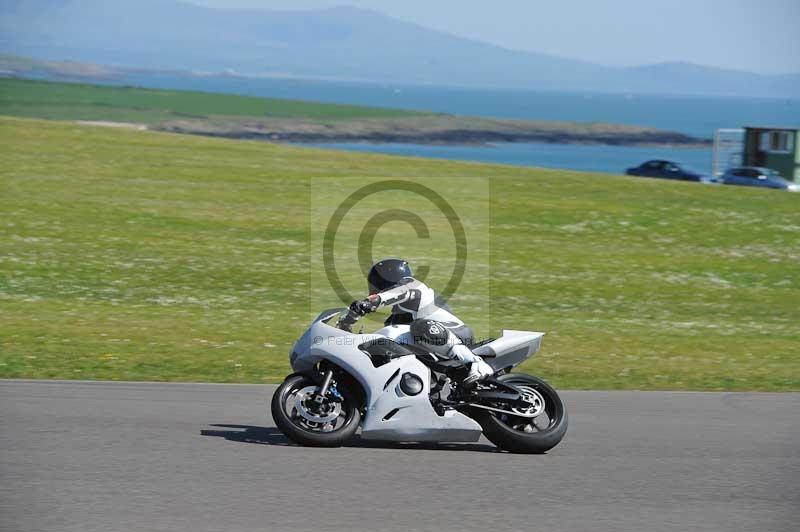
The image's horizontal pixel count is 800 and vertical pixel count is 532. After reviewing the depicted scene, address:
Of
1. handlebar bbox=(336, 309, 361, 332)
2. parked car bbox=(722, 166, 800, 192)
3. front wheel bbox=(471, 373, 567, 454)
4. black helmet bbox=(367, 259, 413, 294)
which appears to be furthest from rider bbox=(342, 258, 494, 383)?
parked car bbox=(722, 166, 800, 192)

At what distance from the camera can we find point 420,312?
8.65 meters

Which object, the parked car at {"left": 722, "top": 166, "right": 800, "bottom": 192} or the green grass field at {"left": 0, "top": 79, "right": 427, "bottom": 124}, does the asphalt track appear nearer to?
the parked car at {"left": 722, "top": 166, "right": 800, "bottom": 192}

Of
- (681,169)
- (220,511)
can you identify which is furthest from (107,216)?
(681,169)

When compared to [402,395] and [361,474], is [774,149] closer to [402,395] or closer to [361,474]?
[402,395]

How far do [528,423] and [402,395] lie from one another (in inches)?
40.9

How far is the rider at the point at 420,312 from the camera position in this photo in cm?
850

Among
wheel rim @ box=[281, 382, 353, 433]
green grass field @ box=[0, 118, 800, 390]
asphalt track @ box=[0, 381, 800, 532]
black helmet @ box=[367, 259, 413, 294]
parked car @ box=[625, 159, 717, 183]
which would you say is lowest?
parked car @ box=[625, 159, 717, 183]

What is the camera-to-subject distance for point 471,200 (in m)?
29.9

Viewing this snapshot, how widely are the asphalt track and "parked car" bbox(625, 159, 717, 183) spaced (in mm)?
44553

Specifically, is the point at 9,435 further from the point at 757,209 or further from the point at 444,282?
the point at 757,209

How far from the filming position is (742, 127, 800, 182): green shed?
54750mm

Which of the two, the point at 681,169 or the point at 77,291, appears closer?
the point at 77,291

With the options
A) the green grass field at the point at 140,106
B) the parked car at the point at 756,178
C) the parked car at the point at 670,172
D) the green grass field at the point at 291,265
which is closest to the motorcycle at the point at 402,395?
the green grass field at the point at 291,265

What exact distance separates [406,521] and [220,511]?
114 centimetres
